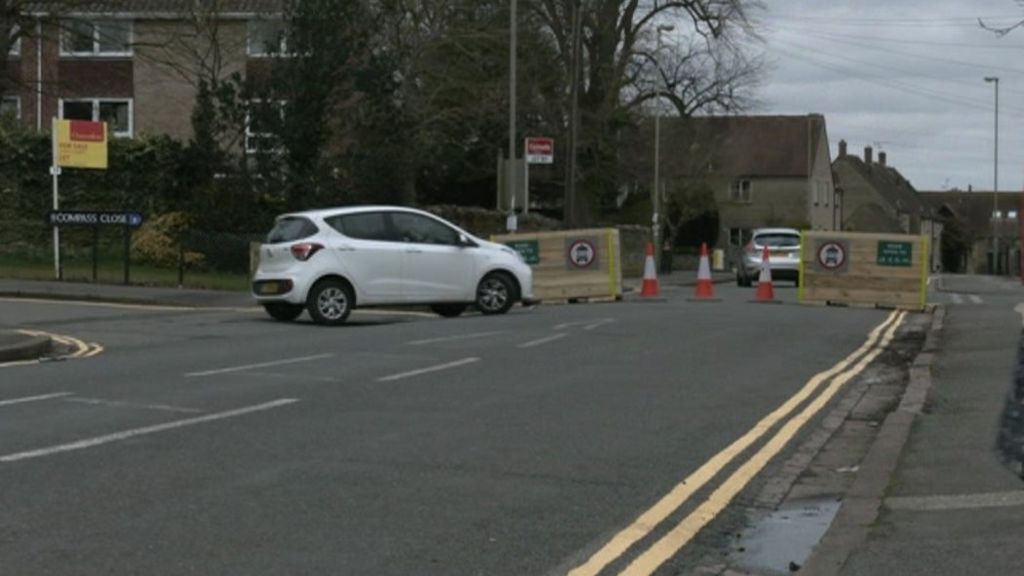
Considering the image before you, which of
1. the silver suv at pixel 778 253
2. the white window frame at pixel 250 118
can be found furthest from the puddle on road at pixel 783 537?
the silver suv at pixel 778 253

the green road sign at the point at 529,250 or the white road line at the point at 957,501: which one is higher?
the green road sign at the point at 529,250

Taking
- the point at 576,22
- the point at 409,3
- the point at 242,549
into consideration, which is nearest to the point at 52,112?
the point at 409,3

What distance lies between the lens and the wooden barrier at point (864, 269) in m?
25.9

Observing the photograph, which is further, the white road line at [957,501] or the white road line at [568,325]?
the white road line at [568,325]

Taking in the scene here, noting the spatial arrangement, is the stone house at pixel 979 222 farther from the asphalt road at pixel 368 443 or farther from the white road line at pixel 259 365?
the white road line at pixel 259 365

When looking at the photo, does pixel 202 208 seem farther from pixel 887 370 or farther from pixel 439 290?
pixel 887 370

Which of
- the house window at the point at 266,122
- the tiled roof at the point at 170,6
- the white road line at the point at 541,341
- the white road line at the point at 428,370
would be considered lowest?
the white road line at the point at 428,370

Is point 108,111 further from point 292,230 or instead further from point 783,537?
point 783,537

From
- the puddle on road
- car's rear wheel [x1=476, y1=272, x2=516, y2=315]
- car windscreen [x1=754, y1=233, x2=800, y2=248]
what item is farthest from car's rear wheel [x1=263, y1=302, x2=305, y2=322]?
car windscreen [x1=754, y1=233, x2=800, y2=248]

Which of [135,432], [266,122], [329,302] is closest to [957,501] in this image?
[135,432]

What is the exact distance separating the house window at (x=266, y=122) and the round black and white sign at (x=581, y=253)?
9.01m

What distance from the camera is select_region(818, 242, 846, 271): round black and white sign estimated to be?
26250 millimetres

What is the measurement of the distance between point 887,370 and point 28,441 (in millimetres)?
9621

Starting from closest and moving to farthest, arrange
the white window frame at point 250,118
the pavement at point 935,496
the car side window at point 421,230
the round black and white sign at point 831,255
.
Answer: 1. the pavement at point 935,496
2. the car side window at point 421,230
3. the round black and white sign at point 831,255
4. the white window frame at point 250,118
